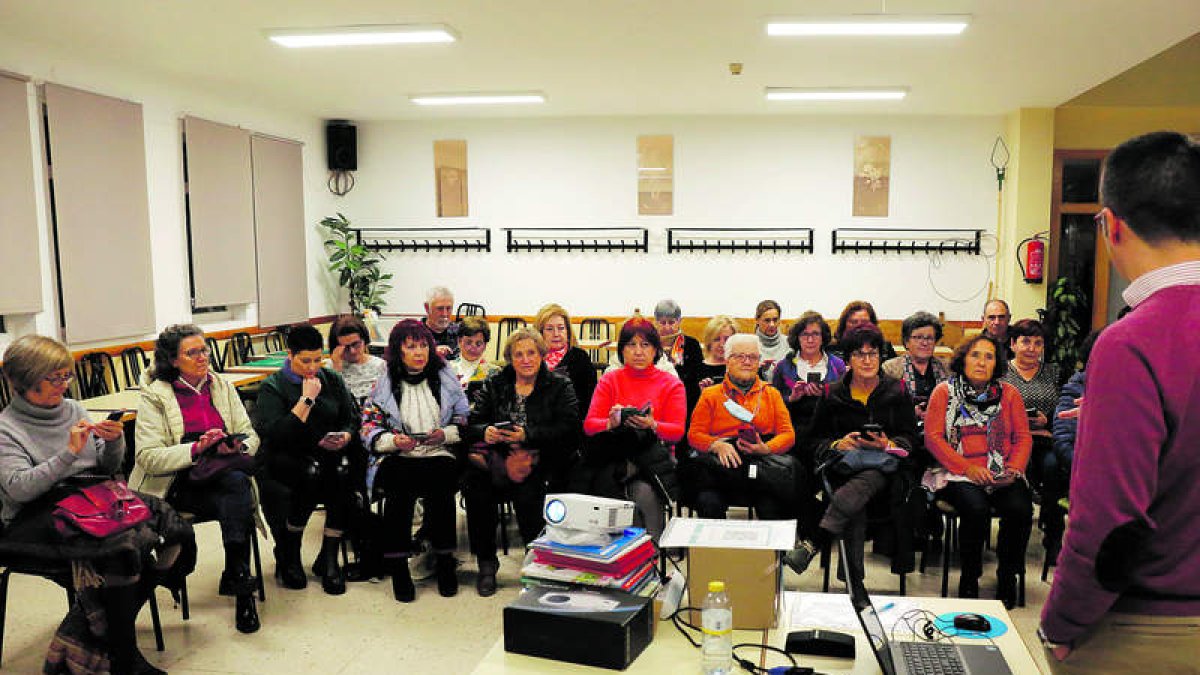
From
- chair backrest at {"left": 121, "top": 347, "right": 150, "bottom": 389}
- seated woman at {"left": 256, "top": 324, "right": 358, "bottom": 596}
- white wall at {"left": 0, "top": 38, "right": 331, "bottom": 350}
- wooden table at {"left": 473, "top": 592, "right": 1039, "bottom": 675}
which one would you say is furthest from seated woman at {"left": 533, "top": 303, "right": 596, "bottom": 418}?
white wall at {"left": 0, "top": 38, "right": 331, "bottom": 350}

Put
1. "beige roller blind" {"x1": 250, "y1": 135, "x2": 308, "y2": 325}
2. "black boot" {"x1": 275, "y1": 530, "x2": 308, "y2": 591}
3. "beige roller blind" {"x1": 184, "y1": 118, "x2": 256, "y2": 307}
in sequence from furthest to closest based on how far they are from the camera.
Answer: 1. "beige roller blind" {"x1": 250, "y1": 135, "x2": 308, "y2": 325}
2. "beige roller blind" {"x1": 184, "y1": 118, "x2": 256, "y2": 307}
3. "black boot" {"x1": 275, "y1": 530, "x2": 308, "y2": 591}

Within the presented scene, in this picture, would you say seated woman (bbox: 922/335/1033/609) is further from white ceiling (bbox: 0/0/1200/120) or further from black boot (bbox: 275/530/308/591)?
black boot (bbox: 275/530/308/591)

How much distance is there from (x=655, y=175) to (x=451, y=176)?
2.31 metres

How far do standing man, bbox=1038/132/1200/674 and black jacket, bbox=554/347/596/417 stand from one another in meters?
3.35

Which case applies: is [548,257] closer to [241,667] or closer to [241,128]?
[241,128]

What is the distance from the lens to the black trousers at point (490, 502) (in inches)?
163

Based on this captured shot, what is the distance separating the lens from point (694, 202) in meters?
9.05

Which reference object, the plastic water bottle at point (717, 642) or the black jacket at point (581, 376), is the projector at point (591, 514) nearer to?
the plastic water bottle at point (717, 642)

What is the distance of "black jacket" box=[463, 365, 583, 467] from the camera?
419 centimetres

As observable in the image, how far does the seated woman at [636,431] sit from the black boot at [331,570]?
1.28 meters

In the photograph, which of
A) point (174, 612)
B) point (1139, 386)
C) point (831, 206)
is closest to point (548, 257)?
point (831, 206)

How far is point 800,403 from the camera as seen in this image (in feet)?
14.9

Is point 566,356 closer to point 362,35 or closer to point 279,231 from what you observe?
point 362,35

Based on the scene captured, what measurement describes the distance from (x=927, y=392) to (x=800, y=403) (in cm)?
74
